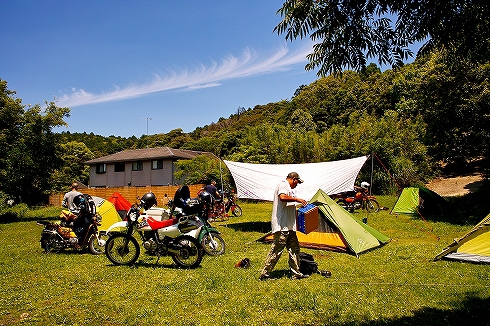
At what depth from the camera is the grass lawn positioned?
4.21 m

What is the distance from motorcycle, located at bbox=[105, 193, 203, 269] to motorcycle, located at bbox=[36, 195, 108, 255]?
1296 millimetres

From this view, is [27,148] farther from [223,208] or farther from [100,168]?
[100,168]

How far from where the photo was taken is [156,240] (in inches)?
264

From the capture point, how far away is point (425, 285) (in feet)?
17.2

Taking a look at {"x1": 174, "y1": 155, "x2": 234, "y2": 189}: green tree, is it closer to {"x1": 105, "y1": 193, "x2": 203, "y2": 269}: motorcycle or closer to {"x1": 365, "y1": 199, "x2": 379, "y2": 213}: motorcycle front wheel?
{"x1": 365, "y1": 199, "x2": 379, "y2": 213}: motorcycle front wheel

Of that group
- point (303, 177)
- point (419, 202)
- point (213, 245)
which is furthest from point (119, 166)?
point (213, 245)

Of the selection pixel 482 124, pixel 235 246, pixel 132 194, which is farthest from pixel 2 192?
pixel 482 124

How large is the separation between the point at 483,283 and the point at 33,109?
18.9 metres

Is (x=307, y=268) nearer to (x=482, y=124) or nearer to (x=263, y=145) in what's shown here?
(x=482, y=124)

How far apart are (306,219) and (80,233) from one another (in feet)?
16.8

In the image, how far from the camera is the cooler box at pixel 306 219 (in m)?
5.85

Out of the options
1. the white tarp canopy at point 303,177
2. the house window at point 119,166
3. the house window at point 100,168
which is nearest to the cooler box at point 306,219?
the white tarp canopy at point 303,177

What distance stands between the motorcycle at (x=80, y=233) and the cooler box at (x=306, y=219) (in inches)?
171

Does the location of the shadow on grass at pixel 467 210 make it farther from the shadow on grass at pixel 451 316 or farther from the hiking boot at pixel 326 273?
the shadow on grass at pixel 451 316
